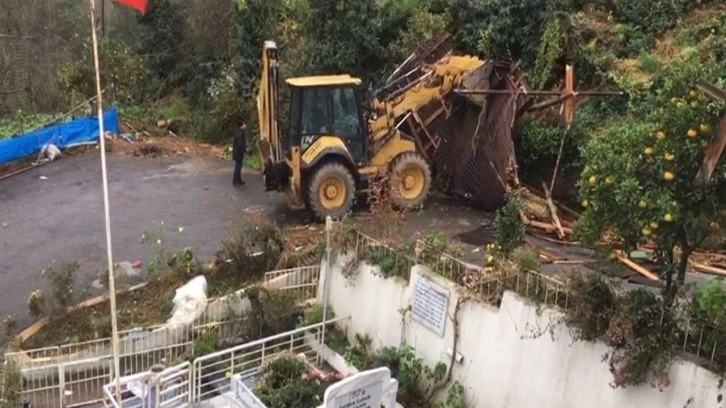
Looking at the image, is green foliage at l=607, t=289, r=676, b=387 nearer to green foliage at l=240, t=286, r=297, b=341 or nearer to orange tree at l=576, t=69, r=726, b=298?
orange tree at l=576, t=69, r=726, b=298

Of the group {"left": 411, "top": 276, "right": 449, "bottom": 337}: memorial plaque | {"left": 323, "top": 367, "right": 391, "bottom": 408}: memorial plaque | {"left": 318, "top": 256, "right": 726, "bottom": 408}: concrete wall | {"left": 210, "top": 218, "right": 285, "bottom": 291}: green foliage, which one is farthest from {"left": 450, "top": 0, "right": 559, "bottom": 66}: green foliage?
{"left": 323, "top": 367, "right": 391, "bottom": 408}: memorial plaque

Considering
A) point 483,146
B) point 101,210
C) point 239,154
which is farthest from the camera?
point 239,154

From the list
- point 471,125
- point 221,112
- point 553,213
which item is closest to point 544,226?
point 553,213

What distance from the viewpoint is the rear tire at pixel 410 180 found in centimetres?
1414

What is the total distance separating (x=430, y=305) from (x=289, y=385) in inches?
71.9

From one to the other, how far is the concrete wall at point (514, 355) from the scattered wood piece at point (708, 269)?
3319 mm

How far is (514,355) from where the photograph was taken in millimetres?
8562

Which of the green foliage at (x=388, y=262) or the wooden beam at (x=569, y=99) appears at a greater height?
the wooden beam at (x=569, y=99)

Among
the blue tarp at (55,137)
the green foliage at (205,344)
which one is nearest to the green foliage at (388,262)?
the green foliage at (205,344)

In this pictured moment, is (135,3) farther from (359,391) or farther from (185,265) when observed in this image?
(185,265)

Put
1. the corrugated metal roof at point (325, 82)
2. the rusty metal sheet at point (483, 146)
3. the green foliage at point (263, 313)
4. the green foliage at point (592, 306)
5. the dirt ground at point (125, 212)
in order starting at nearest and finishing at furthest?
the green foliage at point (592, 306), the green foliage at point (263, 313), the dirt ground at point (125, 212), the corrugated metal roof at point (325, 82), the rusty metal sheet at point (483, 146)

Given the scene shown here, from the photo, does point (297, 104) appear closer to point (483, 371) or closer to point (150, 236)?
point (150, 236)

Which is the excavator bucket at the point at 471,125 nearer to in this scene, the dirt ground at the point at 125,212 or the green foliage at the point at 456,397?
the dirt ground at the point at 125,212

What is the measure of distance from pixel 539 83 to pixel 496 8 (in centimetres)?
226
